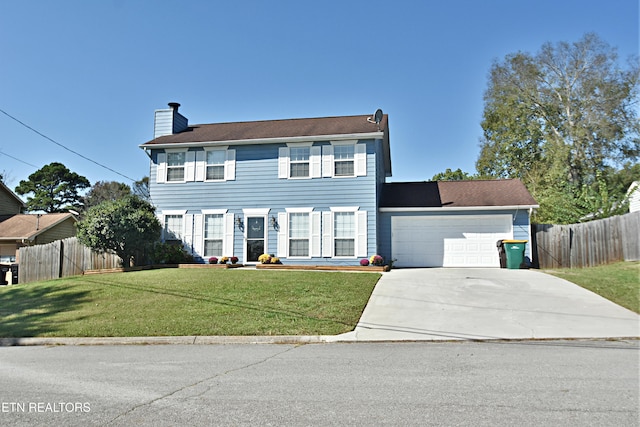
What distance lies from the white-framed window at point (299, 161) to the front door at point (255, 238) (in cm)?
208

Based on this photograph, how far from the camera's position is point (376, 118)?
67.7 ft

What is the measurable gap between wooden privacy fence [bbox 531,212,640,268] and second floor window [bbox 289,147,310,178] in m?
9.50

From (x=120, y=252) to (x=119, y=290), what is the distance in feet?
16.6

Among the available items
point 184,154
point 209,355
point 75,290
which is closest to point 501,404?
point 209,355

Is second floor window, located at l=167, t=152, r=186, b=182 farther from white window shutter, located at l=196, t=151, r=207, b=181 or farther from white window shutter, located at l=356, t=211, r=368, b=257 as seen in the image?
white window shutter, located at l=356, t=211, r=368, b=257

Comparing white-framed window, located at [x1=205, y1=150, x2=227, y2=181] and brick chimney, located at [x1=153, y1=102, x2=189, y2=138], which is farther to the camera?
brick chimney, located at [x1=153, y1=102, x2=189, y2=138]

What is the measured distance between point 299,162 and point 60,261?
1020 centimetres

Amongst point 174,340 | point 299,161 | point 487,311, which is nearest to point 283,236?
point 299,161

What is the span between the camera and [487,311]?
11.4 meters

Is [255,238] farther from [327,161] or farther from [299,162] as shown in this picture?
[327,161]

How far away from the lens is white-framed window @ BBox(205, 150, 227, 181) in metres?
20.8

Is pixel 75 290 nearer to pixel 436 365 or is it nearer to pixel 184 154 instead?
pixel 184 154

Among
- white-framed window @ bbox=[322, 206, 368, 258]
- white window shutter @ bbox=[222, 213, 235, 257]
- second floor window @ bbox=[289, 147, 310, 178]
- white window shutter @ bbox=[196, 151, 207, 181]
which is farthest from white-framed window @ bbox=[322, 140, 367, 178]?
white window shutter @ bbox=[196, 151, 207, 181]

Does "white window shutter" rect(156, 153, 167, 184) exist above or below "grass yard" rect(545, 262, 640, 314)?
above
